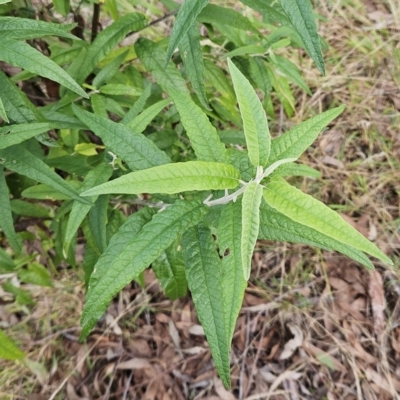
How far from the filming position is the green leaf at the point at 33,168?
3.79ft

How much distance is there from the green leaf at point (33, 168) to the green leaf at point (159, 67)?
0.42 m

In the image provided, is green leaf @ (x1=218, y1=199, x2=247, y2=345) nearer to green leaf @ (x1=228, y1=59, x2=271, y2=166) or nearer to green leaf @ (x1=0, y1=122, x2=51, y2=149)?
green leaf @ (x1=228, y1=59, x2=271, y2=166)

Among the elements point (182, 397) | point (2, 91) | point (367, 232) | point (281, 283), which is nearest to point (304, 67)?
point (367, 232)

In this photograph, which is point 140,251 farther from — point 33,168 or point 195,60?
point 195,60

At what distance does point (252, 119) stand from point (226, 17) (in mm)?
607

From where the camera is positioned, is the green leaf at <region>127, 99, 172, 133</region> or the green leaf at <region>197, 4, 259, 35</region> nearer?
the green leaf at <region>127, 99, 172, 133</region>

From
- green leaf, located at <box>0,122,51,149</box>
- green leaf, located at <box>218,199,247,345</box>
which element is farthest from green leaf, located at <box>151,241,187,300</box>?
green leaf, located at <box>0,122,51,149</box>

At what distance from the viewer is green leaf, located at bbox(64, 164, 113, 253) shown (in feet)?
4.05

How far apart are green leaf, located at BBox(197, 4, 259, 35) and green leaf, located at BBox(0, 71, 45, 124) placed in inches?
23.1

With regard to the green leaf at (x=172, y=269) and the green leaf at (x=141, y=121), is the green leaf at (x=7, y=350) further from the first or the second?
the green leaf at (x=141, y=121)

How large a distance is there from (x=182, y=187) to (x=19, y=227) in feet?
3.40

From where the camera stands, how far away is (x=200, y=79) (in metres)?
1.31

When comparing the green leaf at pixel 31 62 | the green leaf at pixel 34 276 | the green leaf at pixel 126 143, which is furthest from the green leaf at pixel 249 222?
the green leaf at pixel 34 276

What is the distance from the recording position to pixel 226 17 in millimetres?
1384
